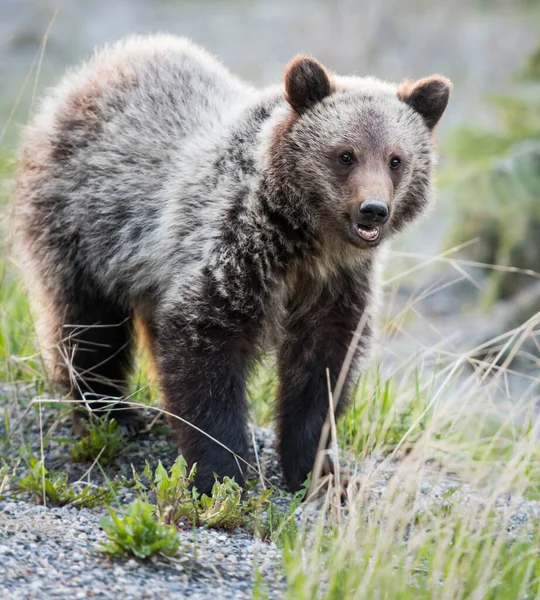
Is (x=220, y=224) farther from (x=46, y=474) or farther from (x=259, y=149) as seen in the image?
(x=46, y=474)

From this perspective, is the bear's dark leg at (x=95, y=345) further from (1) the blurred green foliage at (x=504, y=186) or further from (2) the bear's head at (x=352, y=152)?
(1) the blurred green foliage at (x=504, y=186)

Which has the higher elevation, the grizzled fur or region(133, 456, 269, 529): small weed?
the grizzled fur

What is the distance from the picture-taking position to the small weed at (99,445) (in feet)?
18.1

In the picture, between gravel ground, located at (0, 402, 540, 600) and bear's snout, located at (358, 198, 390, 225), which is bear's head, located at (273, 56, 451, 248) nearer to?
bear's snout, located at (358, 198, 390, 225)

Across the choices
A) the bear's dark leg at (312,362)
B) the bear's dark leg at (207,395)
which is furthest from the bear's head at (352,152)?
the bear's dark leg at (207,395)

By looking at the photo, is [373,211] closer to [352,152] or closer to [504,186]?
[352,152]

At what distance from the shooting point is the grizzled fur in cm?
486

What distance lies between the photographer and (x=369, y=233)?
15.5 feet

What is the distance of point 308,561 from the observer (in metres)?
3.76

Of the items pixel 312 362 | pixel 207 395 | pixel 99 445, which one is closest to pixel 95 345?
pixel 99 445

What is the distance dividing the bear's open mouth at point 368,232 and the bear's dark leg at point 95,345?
1764 millimetres

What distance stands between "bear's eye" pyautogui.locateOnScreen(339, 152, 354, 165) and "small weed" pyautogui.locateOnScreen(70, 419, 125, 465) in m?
1.92

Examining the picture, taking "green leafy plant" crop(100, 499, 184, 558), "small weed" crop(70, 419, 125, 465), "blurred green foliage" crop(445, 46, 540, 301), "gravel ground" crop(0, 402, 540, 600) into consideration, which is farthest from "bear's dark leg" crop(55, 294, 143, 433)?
"blurred green foliage" crop(445, 46, 540, 301)


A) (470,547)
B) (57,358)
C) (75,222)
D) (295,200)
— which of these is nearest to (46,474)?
(57,358)
